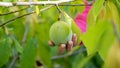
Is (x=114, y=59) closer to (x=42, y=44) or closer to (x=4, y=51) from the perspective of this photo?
(x=4, y=51)

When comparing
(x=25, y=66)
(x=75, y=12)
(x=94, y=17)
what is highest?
(x=94, y=17)

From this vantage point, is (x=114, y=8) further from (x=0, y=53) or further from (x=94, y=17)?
(x=0, y=53)

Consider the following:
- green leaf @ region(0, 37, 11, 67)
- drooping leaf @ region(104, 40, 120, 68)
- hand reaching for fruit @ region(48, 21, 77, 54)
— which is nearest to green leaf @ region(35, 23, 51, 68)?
green leaf @ region(0, 37, 11, 67)

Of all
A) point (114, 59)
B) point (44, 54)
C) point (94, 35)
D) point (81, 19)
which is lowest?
point (44, 54)

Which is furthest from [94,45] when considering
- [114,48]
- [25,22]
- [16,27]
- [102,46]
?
[25,22]

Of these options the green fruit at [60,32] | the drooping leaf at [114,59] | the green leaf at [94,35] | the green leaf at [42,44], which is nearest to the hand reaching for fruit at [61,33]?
the green fruit at [60,32]

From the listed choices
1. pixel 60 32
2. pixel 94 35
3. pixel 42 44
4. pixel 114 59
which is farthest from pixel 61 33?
pixel 114 59
